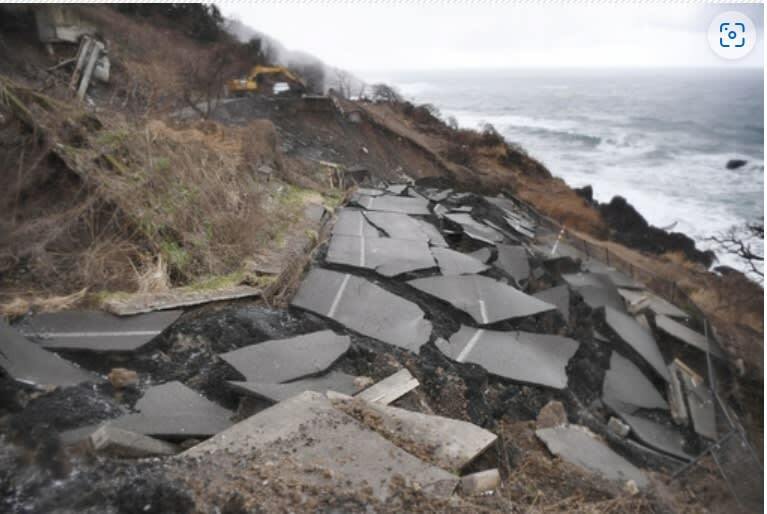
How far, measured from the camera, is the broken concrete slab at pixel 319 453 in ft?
6.41

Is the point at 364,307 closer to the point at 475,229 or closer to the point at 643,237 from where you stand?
the point at 475,229

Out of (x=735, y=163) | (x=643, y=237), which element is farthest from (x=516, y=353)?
(x=735, y=163)

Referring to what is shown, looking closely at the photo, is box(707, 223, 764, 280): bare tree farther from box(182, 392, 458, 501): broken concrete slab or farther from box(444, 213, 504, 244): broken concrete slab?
box(182, 392, 458, 501): broken concrete slab

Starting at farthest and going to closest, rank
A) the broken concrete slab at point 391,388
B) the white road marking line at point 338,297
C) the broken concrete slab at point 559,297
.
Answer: the broken concrete slab at point 559,297
the white road marking line at point 338,297
the broken concrete slab at point 391,388

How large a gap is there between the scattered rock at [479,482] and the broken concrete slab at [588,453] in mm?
1071

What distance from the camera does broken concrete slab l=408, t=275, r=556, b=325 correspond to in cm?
454

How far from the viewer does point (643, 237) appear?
1530 cm

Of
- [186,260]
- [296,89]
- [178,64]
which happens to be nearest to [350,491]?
[186,260]

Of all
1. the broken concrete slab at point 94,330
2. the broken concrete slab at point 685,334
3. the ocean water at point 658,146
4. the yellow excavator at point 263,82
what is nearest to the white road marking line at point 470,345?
the broken concrete slab at point 94,330

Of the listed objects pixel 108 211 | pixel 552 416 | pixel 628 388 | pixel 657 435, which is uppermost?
pixel 108 211

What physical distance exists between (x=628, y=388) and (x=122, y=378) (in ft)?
15.3

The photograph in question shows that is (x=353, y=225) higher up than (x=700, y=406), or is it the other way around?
(x=353, y=225)

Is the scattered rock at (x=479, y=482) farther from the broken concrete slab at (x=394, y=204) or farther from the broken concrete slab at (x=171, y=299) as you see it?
the broken concrete slab at (x=394, y=204)

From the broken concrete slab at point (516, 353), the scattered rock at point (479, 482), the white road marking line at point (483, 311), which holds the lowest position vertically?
the broken concrete slab at point (516, 353)
